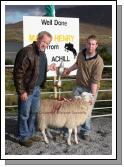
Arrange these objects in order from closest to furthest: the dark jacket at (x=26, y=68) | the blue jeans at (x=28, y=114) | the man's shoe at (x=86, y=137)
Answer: the dark jacket at (x=26, y=68)
the blue jeans at (x=28, y=114)
the man's shoe at (x=86, y=137)

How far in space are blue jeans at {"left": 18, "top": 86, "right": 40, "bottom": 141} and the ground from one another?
0.09 metres

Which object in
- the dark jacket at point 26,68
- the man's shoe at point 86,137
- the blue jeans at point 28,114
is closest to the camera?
the dark jacket at point 26,68

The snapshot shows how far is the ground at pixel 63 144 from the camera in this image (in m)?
5.57

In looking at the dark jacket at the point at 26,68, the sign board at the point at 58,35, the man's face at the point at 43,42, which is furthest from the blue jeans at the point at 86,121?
the man's face at the point at 43,42

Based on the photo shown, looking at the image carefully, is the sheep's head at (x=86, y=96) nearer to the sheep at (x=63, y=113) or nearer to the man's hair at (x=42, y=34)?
the sheep at (x=63, y=113)

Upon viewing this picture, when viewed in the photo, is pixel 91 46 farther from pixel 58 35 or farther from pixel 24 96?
pixel 24 96

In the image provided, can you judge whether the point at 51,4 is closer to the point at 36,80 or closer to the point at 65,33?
the point at 65,33

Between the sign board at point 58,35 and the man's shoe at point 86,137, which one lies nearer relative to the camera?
the sign board at point 58,35

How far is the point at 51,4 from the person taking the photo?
17.9 feet

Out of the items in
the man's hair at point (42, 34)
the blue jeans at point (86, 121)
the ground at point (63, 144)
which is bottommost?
the ground at point (63, 144)

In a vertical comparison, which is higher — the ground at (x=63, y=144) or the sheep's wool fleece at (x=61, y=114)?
the sheep's wool fleece at (x=61, y=114)

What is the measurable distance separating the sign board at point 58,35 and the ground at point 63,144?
27.9 inches

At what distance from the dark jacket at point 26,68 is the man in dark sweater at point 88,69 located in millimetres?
399

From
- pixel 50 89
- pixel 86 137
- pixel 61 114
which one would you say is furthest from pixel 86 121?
pixel 50 89
